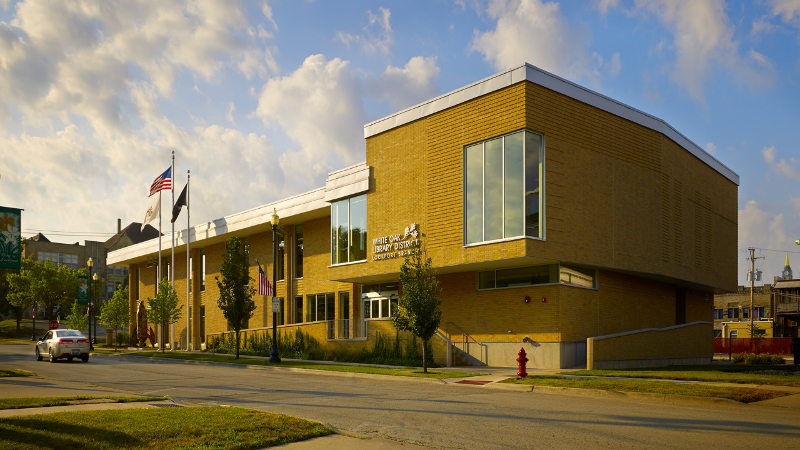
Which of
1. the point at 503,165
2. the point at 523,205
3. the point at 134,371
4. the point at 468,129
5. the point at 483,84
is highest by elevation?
the point at 483,84

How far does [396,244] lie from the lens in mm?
29641

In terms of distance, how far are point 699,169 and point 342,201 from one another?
19731 mm

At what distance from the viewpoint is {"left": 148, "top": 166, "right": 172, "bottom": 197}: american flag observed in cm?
4484

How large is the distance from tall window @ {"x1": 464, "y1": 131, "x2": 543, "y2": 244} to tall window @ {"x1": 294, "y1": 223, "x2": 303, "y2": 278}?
676 inches

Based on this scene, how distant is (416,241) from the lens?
28375mm

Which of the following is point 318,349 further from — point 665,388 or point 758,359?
point 758,359

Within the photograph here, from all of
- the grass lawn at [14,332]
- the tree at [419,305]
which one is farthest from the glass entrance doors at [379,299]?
the grass lawn at [14,332]

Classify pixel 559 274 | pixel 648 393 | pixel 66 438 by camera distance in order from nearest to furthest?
1. pixel 66 438
2. pixel 648 393
3. pixel 559 274

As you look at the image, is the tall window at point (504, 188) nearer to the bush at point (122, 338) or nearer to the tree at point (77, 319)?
the tree at point (77, 319)

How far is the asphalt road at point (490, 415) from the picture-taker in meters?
9.48

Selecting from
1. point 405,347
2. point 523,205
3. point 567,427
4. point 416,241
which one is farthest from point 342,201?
point 567,427

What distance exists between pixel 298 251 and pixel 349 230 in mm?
9208

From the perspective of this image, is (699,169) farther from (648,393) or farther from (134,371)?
Answer: (134,371)

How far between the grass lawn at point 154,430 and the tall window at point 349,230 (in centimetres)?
2129
